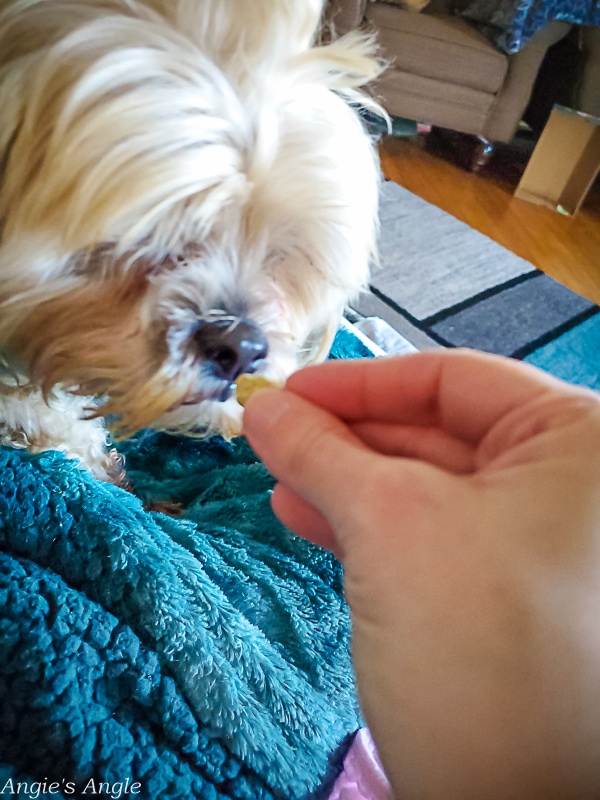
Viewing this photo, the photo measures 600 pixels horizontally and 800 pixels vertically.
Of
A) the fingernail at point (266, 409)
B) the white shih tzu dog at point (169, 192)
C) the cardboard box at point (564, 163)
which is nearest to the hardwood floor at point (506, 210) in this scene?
the cardboard box at point (564, 163)

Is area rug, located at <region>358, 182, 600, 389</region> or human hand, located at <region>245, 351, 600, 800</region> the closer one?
human hand, located at <region>245, 351, 600, 800</region>

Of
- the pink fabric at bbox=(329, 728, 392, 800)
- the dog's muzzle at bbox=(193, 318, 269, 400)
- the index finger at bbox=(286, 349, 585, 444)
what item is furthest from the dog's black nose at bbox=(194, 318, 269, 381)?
the pink fabric at bbox=(329, 728, 392, 800)

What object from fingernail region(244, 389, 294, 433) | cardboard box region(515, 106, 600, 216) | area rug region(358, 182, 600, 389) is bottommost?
area rug region(358, 182, 600, 389)

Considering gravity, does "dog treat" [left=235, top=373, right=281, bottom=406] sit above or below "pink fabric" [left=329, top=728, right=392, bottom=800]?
above

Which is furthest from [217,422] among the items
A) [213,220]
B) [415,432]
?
[415,432]

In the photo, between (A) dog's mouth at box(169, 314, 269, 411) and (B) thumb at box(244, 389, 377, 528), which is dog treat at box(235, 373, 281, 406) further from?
(B) thumb at box(244, 389, 377, 528)

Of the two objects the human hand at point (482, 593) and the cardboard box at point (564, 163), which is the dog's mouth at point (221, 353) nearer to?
the human hand at point (482, 593)

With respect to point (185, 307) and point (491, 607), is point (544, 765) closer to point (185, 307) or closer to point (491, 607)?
point (491, 607)
